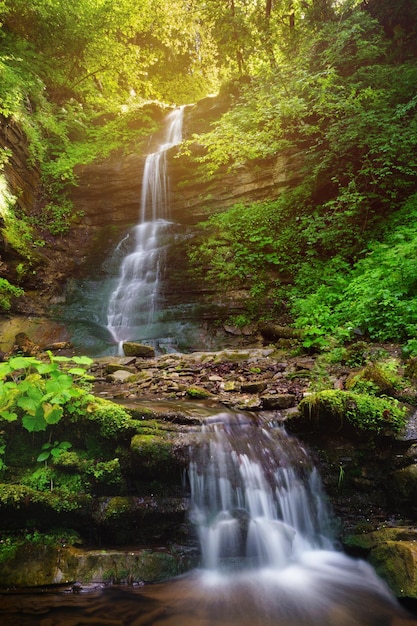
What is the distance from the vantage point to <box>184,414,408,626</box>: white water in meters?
2.80

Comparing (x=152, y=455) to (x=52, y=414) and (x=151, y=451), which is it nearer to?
(x=151, y=451)

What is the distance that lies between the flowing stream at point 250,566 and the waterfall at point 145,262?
20.4 feet

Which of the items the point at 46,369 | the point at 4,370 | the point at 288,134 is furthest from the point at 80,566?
the point at 288,134

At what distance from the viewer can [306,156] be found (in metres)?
10.8

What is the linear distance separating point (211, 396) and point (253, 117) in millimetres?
9417

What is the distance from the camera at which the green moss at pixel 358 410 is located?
3.73m

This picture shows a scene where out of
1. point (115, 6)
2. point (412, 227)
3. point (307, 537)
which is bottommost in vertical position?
point (307, 537)

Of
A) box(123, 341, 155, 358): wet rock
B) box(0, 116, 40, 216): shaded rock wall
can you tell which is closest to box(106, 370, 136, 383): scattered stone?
box(123, 341, 155, 358): wet rock

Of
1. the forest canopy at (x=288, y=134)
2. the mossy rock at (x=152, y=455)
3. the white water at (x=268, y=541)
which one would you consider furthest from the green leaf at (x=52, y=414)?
the forest canopy at (x=288, y=134)

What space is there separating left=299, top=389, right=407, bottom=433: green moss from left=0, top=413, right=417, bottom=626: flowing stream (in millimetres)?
514

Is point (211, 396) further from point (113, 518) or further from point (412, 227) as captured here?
point (412, 227)

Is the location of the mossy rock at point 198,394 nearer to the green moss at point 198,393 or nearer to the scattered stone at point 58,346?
the green moss at point 198,393

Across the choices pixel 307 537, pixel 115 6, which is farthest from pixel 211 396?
pixel 115 6

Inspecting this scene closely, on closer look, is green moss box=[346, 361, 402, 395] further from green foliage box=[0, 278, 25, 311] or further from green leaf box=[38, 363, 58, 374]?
green foliage box=[0, 278, 25, 311]
